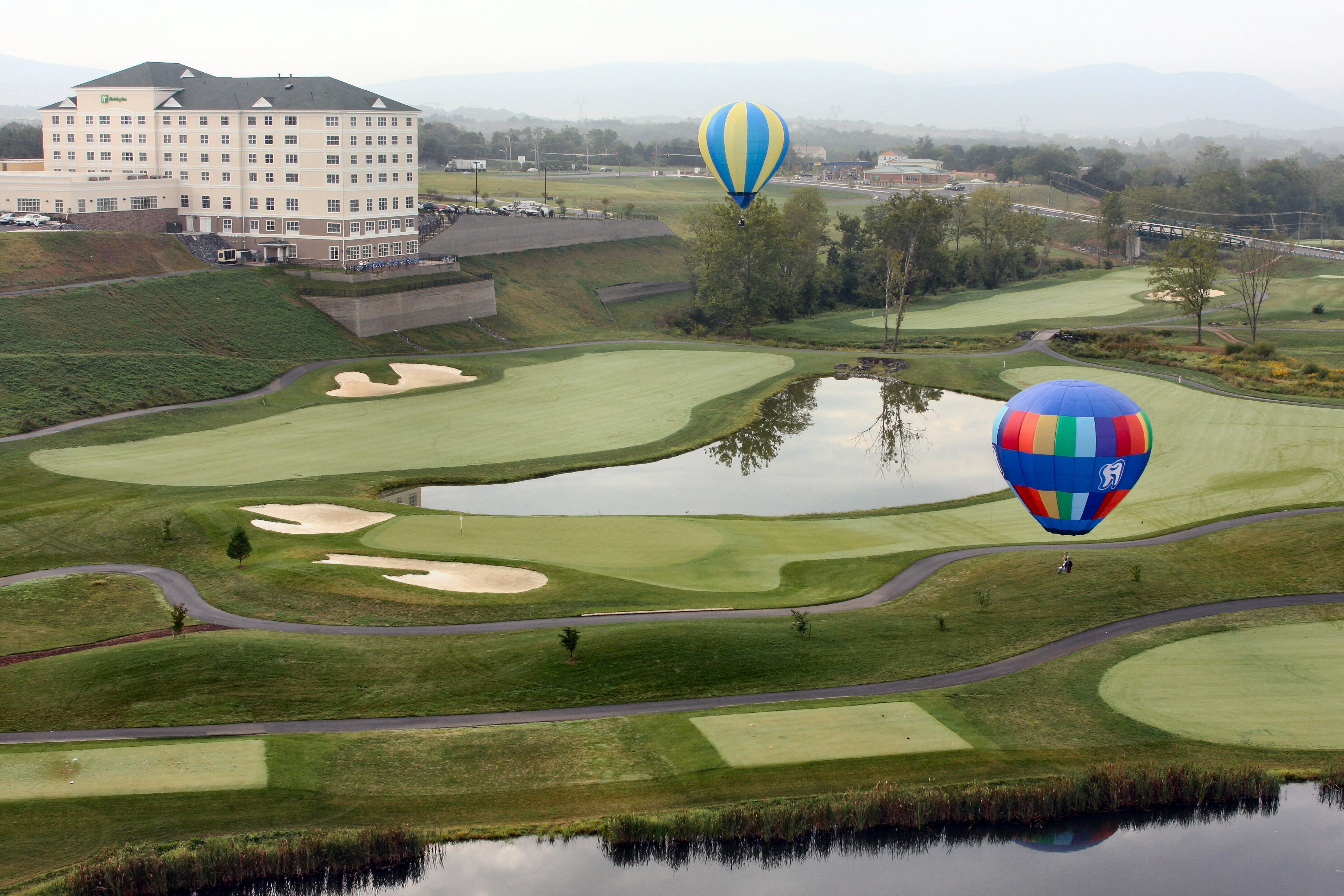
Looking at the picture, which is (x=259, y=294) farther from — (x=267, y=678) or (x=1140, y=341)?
(x=1140, y=341)

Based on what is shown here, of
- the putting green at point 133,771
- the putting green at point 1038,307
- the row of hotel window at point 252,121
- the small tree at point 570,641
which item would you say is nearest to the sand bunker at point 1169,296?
the putting green at point 1038,307

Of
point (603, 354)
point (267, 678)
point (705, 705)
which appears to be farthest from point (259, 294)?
point (705, 705)

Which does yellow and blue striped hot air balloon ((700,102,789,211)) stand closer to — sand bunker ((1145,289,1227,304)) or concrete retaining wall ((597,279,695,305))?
concrete retaining wall ((597,279,695,305))

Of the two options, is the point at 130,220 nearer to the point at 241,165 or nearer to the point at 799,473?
the point at 241,165

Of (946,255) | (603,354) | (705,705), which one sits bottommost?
(705,705)

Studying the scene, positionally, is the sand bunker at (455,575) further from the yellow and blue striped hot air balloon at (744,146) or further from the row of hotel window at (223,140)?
the row of hotel window at (223,140)

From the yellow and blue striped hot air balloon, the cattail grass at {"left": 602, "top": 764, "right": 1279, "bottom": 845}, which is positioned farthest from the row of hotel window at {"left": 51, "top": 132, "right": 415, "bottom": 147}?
the cattail grass at {"left": 602, "top": 764, "right": 1279, "bottom": 845}
